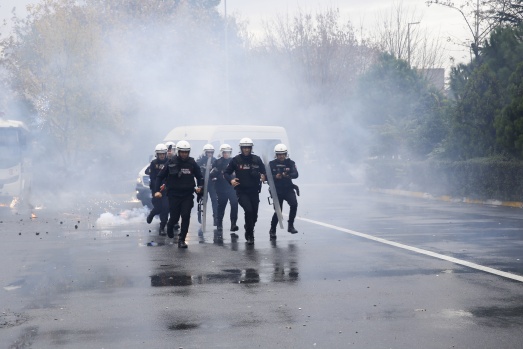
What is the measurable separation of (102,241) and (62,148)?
32590mm

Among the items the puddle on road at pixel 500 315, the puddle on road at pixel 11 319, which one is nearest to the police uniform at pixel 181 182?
the puddle on road at pixel 11 319

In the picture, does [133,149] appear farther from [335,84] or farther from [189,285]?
[189,285]

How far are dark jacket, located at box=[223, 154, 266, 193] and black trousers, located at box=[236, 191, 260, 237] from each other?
8 centimetres

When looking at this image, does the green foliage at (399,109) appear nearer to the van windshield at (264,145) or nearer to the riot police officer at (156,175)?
the van windshield at (264,145)

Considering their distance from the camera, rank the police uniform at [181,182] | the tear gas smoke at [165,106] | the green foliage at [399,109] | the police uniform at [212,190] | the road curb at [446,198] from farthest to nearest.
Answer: the tear gas smoke at [165,106] → the green foliage at [399,109] → the road curb at [446,198] → the police uniform at [212,190] → the police uniform at [181,182]

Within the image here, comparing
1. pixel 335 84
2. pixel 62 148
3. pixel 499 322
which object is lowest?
pixel 499 322

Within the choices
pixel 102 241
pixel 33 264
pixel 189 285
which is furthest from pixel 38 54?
pixel 189 285

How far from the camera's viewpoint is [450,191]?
30.5m

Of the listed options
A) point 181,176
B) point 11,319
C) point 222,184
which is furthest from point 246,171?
point 11,319

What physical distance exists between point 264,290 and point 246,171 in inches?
249

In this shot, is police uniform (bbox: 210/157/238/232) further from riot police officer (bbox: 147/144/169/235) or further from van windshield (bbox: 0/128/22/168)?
van windshield (bbox: 0/128/22/168)

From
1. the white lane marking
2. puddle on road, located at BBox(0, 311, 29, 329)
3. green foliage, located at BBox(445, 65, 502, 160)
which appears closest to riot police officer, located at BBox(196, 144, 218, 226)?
the white lane marking

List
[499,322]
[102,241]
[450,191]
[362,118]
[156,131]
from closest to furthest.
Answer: [499,322] < [102,241] < [450,191] < [362,118] < [156,131]

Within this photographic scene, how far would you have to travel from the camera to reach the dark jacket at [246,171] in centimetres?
1677
